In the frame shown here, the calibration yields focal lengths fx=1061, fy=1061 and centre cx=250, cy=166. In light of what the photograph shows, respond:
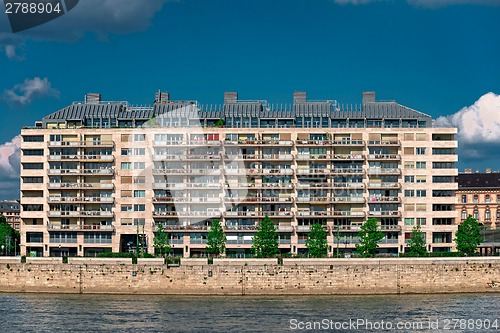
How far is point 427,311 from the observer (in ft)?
356

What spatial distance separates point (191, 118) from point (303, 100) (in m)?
18.9

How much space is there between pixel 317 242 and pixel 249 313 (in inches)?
2003

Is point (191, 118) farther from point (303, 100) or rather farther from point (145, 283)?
point (145, 283)

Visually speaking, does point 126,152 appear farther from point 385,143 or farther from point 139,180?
point 385,143

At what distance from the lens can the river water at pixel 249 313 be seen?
9650 centimetres

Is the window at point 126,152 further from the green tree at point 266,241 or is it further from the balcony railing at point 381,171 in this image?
the balcony railing at point 381,171

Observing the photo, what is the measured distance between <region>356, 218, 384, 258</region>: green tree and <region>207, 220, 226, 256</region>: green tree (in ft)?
66.7

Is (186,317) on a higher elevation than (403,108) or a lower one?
lower

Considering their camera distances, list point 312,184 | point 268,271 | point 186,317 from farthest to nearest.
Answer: point 312,184 → point 268,271 → point 186,317

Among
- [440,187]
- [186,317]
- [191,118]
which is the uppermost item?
[191,118]

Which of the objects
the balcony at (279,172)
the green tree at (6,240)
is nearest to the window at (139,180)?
the balcony at (279,172)

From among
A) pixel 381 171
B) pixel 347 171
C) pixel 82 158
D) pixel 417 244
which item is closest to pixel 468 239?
pixel 417 244

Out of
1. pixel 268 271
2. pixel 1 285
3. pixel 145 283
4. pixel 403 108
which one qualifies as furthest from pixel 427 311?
pixel 403 108

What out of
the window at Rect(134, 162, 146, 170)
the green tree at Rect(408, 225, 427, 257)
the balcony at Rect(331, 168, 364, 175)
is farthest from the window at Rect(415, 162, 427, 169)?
the window at Rect(134, 162, 146, 170)
